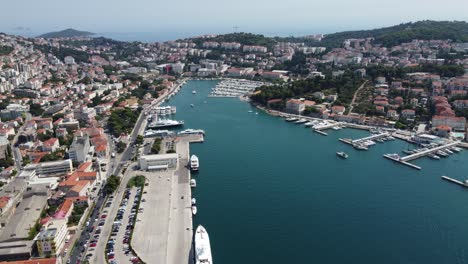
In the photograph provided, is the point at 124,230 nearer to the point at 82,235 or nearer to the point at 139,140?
the point at 82,235

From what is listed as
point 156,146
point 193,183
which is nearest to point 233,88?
point 156,146

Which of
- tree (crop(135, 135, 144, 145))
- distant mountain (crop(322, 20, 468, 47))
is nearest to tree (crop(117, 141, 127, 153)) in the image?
tree (crop(135, 135, 144, 145))

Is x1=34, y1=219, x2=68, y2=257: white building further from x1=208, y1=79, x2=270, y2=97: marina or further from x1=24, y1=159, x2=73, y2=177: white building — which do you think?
x1=208, y1=79, x2=270, y2=97: marina

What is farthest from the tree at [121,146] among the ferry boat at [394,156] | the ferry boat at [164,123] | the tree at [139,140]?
the ferry boat at [394,156]

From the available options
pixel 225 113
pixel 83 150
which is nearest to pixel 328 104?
pixel 225 113

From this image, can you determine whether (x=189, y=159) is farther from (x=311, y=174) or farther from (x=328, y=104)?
(x=328, y=104)

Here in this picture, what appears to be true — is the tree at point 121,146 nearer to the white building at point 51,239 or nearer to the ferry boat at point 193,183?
the ferry boat at point 193,183
